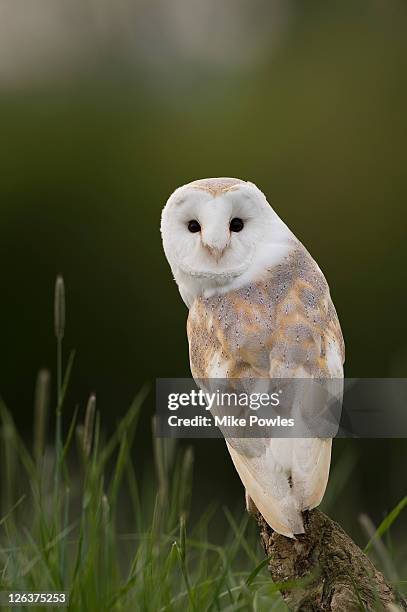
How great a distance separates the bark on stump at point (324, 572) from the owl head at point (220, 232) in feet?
1.60

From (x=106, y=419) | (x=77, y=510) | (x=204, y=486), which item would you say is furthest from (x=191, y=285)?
(x=204, y=486)

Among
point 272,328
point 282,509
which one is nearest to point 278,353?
point 272,328

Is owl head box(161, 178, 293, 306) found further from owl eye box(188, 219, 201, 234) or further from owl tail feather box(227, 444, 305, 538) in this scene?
owl tail feather box(227, 444, 305, 538)

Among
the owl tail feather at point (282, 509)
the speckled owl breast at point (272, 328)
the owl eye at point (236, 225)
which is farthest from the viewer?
the owl eye at point (236, 225)

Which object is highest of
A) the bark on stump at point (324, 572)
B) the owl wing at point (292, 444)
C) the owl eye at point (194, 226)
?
the owl eye at point (194, 226)

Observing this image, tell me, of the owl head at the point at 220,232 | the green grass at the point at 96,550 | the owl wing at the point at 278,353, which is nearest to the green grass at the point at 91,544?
the green grass at the point at 96,550

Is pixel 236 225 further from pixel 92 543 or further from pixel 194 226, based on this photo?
pixel 92 543

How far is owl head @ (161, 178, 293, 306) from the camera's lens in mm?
1836

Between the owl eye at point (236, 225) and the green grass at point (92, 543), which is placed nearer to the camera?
the green grass at point (92, 543)

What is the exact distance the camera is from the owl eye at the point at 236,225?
1.90m

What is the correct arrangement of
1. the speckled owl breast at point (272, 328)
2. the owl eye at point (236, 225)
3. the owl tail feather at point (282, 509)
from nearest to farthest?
the owl tail feather at point (282, 509), the speckled owl breast at point (272, 328), the owl eye at point (236, 225)

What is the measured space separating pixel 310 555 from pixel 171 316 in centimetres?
229

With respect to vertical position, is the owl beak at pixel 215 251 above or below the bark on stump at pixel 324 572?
above

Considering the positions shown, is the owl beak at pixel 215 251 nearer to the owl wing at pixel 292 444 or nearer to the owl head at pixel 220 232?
the owl head at pixel 220 232
